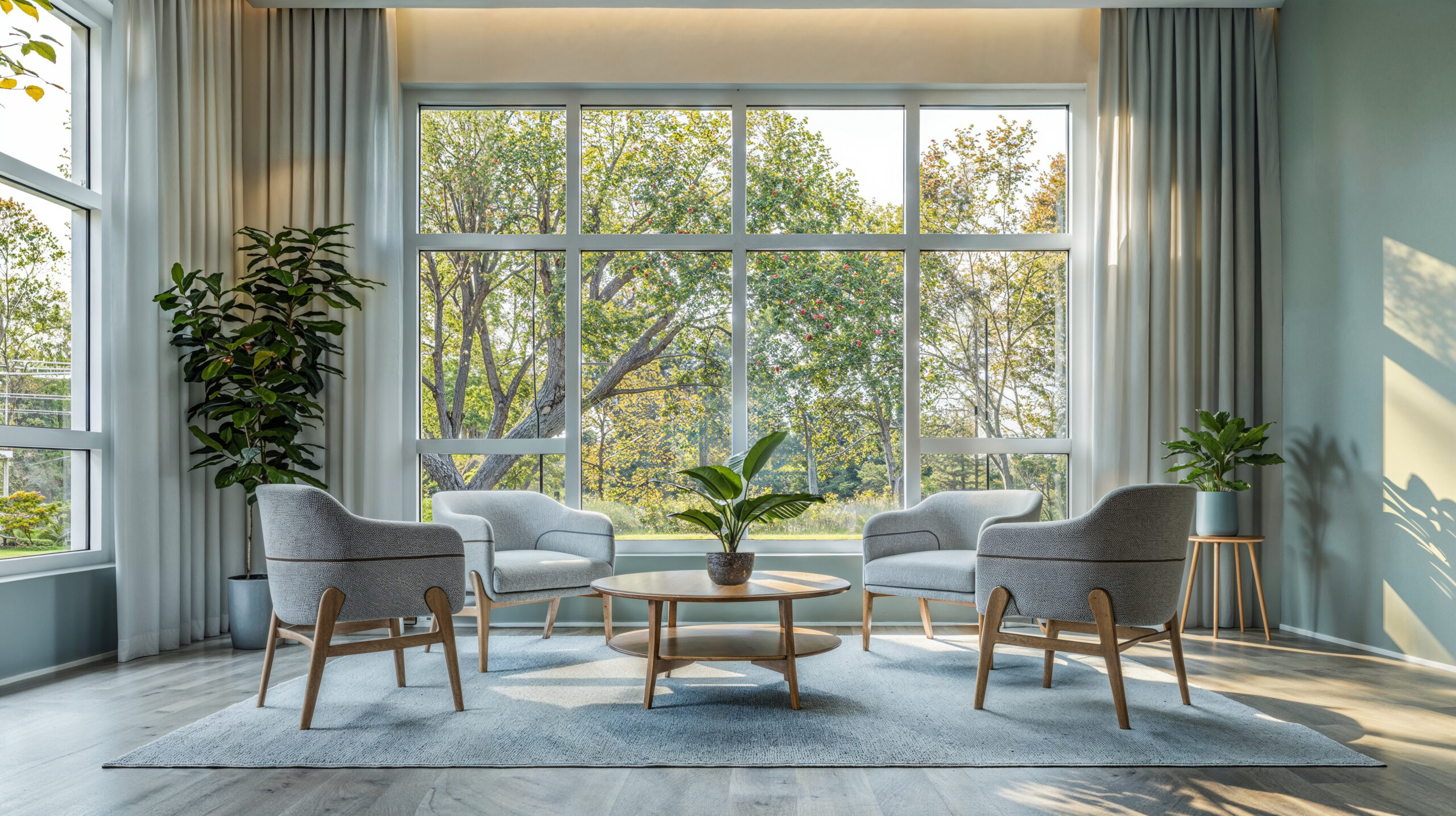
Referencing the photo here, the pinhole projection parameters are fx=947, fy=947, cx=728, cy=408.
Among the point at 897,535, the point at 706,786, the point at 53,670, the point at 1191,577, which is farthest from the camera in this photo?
the point at 1191,577

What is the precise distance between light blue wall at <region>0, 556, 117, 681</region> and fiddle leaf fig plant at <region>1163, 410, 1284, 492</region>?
494 centimetres

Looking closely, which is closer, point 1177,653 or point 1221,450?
point 1177,653

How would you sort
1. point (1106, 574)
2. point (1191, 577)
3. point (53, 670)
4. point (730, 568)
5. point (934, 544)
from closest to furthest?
point (1106, 574) < point (730, 568) < point (53, 670) < point (934, 544) < point (1191, 577)

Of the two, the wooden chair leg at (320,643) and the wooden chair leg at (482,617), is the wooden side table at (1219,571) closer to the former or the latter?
the wooden chair leg at (482,617)

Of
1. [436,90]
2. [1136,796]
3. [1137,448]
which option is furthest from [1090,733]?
[436,90]

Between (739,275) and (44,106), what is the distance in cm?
327

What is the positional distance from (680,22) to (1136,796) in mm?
4383

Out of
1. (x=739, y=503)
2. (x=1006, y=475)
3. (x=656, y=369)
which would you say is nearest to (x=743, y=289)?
(x=656, y=369)

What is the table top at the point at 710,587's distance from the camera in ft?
10.3

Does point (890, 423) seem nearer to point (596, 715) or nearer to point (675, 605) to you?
point (675, 605)

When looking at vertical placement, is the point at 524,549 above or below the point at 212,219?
below

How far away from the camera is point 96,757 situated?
2.62 m

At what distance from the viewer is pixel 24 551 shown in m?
3.79

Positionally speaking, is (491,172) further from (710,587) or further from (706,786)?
(706,786)
